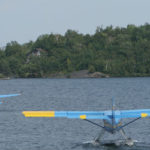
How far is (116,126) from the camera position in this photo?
26.4 metres

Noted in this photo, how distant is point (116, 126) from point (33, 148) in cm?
592

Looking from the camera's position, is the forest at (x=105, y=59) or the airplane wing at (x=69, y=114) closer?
the airplane wing at (x=69, y=114)

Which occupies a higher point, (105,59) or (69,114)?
(105,59)

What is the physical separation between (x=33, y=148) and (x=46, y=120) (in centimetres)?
1236

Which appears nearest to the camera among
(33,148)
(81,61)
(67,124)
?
(33,148)

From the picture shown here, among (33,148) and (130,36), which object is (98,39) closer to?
(130,36)

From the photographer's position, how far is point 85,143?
30516 mm

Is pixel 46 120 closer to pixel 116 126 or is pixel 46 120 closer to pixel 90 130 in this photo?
pixel 90 130

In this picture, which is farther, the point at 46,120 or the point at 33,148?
the point at 46,120

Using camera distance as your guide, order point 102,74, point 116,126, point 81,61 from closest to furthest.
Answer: point 116,126, point 102,74, point 81,61

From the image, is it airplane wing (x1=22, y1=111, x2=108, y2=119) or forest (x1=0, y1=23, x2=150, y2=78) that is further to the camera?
forest (x1=0, y1=23, x2=150, y2=78)

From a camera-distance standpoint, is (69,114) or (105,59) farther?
(105,59)

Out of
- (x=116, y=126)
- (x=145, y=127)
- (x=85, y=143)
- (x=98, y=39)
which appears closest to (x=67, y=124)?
(x=145, y=127)

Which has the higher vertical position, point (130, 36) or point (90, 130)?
point (130, 36)
